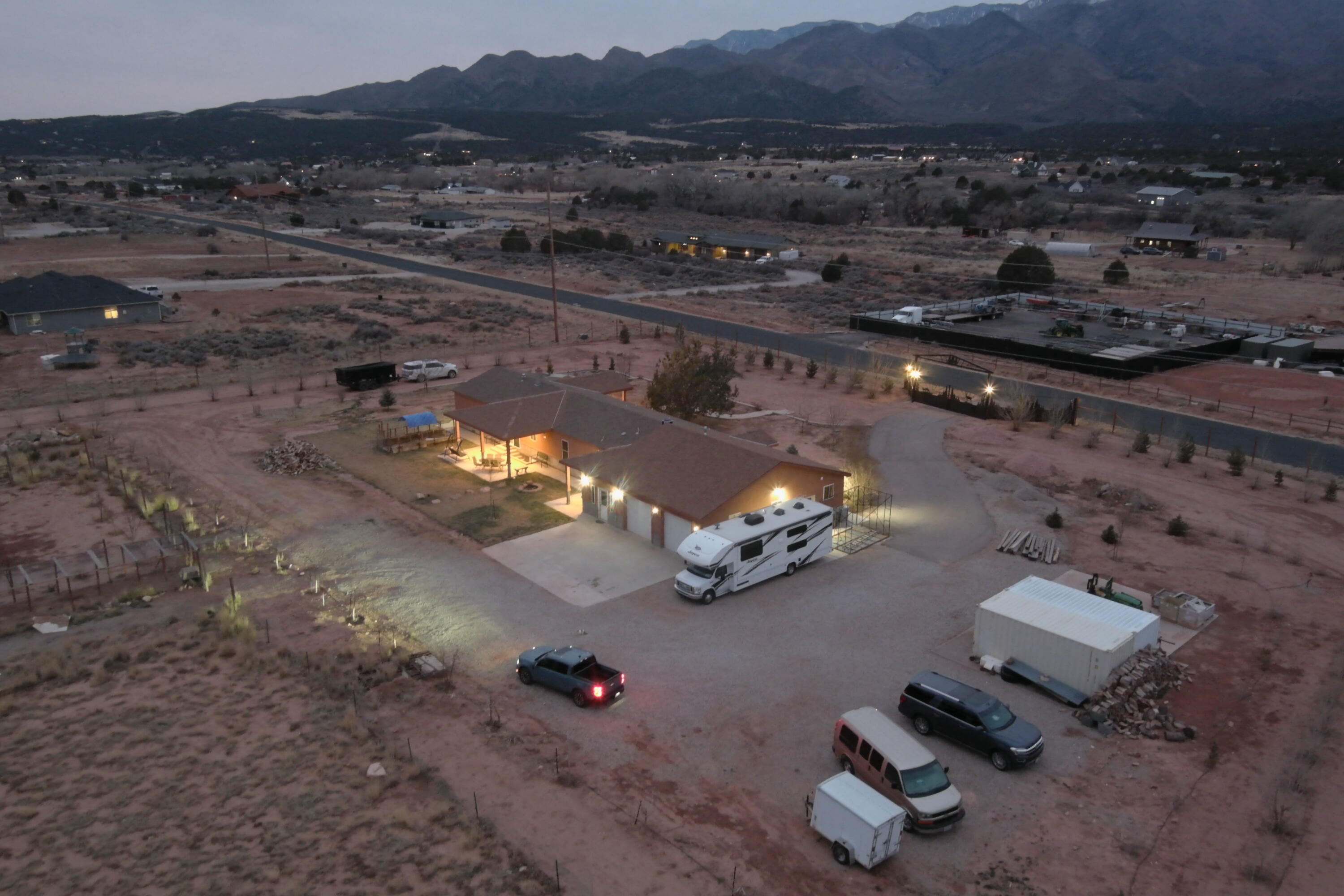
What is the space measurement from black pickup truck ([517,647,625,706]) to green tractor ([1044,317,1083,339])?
53351mm

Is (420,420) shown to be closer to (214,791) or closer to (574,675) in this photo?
(574,675)

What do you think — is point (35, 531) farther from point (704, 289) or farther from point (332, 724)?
point (704, 289)

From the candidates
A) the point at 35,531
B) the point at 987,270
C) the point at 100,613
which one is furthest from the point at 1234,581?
the point at 987,270

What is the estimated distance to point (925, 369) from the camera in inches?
2234

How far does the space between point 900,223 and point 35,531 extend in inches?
5063

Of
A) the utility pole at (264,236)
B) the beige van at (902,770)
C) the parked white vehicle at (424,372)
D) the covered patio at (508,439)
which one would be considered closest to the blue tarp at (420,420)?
the covered patio at (508,439)

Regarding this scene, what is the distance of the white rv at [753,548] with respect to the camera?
2512 centimetres

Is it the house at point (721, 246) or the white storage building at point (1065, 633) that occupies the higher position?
the house at point (721, 246)

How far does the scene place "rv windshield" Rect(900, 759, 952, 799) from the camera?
52.6 feet

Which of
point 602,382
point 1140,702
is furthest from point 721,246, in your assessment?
point 1140,702

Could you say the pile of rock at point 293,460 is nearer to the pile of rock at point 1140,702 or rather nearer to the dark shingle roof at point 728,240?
the pile of rock at point 1140,702

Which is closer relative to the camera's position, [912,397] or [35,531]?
[35,531]

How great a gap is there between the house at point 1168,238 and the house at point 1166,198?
2388 cm

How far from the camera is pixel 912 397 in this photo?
48750mm
